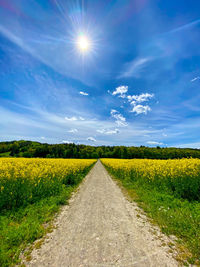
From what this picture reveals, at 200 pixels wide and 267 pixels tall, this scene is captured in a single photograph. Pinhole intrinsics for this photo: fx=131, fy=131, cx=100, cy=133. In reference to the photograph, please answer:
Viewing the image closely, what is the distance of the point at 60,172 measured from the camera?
37.1 ft

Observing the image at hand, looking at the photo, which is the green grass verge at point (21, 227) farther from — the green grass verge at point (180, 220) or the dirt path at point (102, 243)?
the green grass verge at point (180, 220)

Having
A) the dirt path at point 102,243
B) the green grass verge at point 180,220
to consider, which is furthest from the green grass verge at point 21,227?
the green grass verge at point 180,220

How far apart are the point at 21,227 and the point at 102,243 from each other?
2.71 metres

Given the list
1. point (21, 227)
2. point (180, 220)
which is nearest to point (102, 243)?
point (21, 227)

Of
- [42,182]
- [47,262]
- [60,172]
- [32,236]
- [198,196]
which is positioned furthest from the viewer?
[60,172]

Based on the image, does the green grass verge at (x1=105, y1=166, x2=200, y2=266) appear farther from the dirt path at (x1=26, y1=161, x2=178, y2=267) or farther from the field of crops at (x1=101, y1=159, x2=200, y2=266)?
the dirt path at (x1=26, y1=161, x2=178, y2=267)

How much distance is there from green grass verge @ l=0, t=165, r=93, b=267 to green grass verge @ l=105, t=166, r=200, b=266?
387cm

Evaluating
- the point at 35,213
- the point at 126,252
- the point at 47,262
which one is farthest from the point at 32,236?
the point at 126,252

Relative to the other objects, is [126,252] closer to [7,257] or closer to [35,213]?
[7,257]

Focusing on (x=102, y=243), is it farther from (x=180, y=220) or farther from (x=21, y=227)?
(x=180, y=220)

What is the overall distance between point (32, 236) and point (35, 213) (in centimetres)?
180

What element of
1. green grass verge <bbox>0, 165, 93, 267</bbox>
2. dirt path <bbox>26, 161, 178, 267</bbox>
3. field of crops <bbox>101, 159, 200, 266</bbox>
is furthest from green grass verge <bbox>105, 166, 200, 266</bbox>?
green grass verge <bbox>0, 165, 93, 267</bbox>

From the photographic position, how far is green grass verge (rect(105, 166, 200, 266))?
3.26m

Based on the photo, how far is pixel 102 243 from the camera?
3.57 metres
